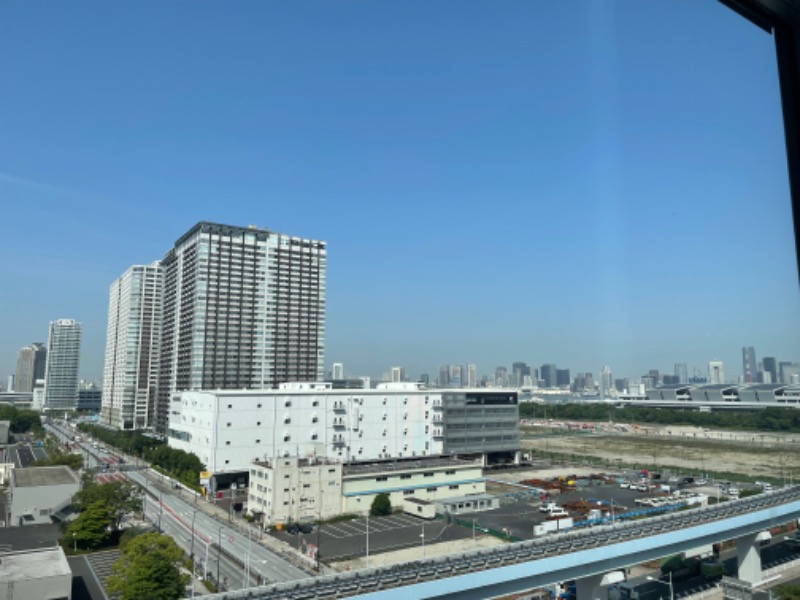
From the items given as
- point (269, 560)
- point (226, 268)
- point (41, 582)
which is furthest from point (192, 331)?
point (41, 582)

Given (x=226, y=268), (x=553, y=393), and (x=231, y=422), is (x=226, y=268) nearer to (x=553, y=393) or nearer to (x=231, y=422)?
(x=231, y=422)

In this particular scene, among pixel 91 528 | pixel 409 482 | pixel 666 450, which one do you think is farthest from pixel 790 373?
pixel 666 450

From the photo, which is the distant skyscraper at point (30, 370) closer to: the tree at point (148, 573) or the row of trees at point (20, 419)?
the row of trees at point (20, 419)

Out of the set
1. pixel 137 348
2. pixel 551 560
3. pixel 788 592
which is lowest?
pixel 788 592

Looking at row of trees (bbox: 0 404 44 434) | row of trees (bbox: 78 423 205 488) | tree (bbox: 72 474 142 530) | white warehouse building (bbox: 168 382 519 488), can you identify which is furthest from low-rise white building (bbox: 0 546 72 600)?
row of trees (bbox: 0 404 44 434)

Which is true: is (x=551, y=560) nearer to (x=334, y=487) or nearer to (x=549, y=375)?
(x=334, y=487)

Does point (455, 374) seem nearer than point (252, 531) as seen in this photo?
No

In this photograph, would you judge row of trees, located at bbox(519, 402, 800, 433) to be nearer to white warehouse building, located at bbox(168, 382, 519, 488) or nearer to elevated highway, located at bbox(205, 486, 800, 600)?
elevated highway, located at bbox(205, 486, 800, 600)
